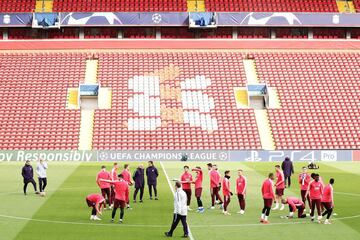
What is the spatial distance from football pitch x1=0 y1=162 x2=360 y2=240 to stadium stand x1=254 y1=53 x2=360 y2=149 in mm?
17688

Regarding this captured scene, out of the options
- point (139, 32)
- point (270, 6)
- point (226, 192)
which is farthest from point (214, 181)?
point (270, 6)

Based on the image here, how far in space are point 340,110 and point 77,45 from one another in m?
25.0

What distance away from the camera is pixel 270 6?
2457 inches

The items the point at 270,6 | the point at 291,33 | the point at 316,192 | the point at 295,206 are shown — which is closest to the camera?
the point at 316,192

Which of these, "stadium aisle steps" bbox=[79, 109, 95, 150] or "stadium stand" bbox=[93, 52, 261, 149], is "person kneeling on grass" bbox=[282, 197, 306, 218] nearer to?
"stadium stand" bbox=[93, 52, 261, 149]

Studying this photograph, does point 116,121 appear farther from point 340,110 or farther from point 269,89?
point 340,110

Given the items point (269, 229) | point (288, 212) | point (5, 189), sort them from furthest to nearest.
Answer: point (5, 189), point (288, 212), point (269, 229)

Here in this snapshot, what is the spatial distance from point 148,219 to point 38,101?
34.5 m


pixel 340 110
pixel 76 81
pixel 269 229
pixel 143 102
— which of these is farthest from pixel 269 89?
pixel 269 229

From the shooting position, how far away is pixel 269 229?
19500 mm

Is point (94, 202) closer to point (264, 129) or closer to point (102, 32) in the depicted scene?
point (264, 129)

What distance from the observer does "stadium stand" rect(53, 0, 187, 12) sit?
61250 mm

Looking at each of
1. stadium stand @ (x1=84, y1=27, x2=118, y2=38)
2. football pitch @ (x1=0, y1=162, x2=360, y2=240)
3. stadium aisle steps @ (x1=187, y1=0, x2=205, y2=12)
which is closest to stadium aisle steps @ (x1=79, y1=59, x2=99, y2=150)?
stadium stand @ (x1=84, y1=27, x2=118, y2=38)

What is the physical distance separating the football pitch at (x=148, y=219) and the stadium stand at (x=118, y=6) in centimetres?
3192
